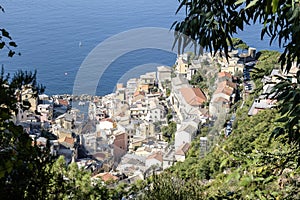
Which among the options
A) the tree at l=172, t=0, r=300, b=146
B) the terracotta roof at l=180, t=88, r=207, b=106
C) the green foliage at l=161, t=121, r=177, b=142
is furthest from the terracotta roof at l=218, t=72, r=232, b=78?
the tree at l=172, t=0, r=300, b=146

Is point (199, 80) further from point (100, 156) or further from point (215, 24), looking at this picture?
point (215, 24)

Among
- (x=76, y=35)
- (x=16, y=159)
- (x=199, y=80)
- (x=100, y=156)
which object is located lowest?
(x=100, y=156)

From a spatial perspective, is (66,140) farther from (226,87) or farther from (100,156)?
(226,87)

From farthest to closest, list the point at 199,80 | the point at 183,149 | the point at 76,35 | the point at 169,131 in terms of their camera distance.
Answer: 1. the point at 76,35
2. the point at 199,80
3. the point at 169,131
4. the point at 183,149

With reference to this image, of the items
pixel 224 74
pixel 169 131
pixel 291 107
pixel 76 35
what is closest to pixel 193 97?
pixel 169 131

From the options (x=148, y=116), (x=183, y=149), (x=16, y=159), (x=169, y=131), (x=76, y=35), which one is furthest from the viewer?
(x=76, y=35)

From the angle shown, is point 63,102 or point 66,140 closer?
point 66,140

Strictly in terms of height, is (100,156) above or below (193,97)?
below

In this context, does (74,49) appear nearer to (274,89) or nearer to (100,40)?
(100,40)
